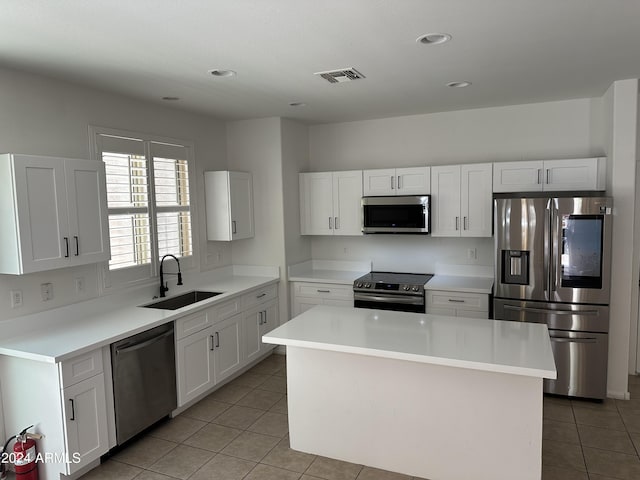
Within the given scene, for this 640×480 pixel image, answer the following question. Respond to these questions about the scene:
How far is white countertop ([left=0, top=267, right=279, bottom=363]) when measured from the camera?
2.71 meters

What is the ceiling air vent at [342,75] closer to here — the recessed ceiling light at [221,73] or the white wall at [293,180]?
the recessed ceiling light at [221,73]

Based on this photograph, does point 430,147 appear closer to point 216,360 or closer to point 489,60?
point 489,60

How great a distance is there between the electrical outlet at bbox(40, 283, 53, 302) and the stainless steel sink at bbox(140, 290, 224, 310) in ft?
2.69

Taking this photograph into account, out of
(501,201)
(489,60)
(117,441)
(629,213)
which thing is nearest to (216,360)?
(117,441)

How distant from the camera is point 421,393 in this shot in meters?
2.71

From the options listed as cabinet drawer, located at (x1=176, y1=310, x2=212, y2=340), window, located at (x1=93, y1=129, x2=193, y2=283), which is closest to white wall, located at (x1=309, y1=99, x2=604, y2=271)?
window, located at (x1=93, y1=129, x2=193, y2=283)

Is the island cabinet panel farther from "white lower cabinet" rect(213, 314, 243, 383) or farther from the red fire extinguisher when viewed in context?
the red fire extinguisher

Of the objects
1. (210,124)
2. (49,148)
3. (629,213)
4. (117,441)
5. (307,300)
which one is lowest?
(117,441)

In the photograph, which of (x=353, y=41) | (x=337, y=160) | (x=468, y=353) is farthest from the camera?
(x=337, y=160)

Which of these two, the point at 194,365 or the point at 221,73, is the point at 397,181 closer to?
the point at 221,73

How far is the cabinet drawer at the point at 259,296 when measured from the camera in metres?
4.49

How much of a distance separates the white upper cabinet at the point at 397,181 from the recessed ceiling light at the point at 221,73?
207cm

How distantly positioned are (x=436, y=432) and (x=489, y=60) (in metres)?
2.41

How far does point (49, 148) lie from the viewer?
3.18 metres
